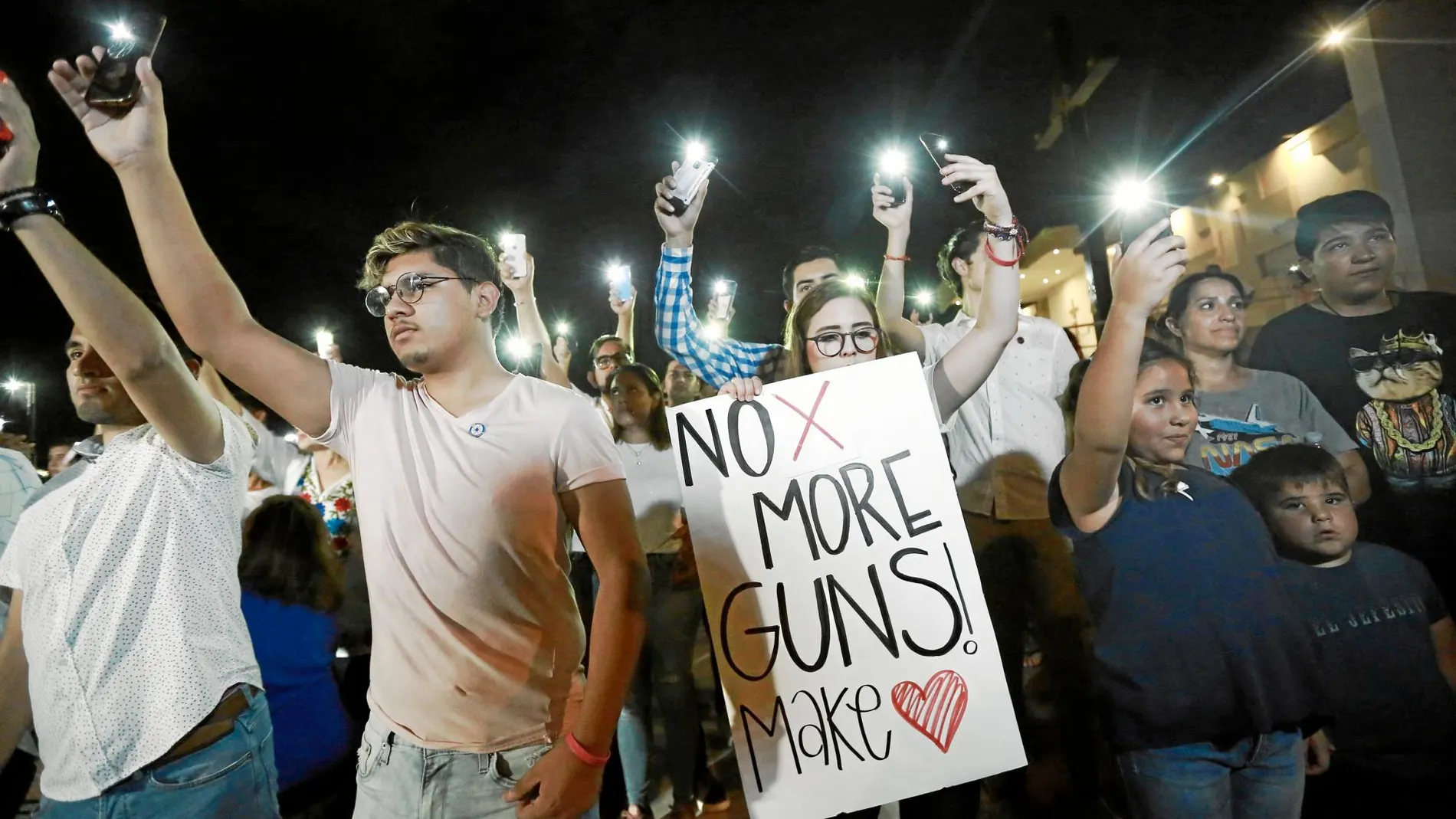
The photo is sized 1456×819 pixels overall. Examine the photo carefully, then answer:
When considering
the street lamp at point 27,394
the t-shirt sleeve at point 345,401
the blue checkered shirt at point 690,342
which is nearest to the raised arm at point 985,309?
the blue checkered shirt at point 690,342

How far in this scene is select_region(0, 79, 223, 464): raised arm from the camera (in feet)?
4.91

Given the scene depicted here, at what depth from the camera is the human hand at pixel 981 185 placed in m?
2.11

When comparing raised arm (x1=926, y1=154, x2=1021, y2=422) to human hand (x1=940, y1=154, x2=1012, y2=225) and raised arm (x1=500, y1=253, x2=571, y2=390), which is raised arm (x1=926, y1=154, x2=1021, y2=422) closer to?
human hand (x1=940, y1=154, x2=1012, y2=225)

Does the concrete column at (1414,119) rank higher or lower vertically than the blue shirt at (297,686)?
higher

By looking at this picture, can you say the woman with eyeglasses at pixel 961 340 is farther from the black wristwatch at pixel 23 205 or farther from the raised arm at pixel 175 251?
the black wristwatch at pixel 23 205

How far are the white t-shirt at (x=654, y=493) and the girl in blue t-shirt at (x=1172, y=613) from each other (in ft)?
4.55

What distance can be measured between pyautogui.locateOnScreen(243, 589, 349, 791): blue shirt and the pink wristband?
3.91ft

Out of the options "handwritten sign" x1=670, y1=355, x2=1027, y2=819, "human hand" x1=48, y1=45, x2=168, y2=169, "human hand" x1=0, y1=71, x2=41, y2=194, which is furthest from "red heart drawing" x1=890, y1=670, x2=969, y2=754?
"human hand" x1=0, y1=71, x2=41, y2=194

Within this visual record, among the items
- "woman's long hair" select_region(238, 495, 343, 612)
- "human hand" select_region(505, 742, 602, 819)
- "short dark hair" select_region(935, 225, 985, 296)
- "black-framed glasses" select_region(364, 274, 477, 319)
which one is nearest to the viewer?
"human hand" select_region(505, 742, 602, 819)

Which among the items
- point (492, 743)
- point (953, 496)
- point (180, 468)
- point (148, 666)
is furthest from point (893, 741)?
point (180, 468)

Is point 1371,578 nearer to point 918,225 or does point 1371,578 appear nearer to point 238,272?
point 918,225

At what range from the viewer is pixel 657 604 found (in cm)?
265

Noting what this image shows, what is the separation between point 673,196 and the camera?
7.23ft

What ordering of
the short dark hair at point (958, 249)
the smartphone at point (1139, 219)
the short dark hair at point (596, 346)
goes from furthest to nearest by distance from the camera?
the short dark hair at point (596, 346) → the short dark hair at point (958, 249) → the smartphone at point (1139, 219)
